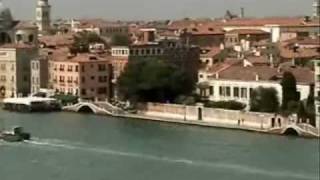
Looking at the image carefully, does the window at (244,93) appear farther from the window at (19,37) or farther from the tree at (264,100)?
the window at (19,37)

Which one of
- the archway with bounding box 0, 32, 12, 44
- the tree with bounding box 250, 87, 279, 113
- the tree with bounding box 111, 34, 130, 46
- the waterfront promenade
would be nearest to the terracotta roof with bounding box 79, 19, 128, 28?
the tree with bounding box 111, 34, 130, 46

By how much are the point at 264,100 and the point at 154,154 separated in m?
2.18

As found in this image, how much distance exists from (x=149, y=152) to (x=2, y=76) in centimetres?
552

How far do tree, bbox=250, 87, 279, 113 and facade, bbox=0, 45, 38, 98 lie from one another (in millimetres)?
3683

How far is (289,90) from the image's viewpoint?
8523 millimetres

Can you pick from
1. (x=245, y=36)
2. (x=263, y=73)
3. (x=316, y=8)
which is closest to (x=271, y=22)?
(x=316, y=8)

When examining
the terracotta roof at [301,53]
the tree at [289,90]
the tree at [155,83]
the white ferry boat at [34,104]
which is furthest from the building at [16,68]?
the tree at [289,90]

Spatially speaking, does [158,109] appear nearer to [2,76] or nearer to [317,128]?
[317,128]

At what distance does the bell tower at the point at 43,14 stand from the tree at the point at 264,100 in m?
8.22

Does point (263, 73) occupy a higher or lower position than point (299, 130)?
higher

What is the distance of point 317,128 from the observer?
7695 millimetres

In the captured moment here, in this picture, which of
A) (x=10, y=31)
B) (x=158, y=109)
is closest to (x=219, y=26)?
(x=10, y=31)

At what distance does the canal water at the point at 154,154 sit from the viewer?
5.86m

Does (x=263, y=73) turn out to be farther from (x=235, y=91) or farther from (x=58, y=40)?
(x=58, y=40)
